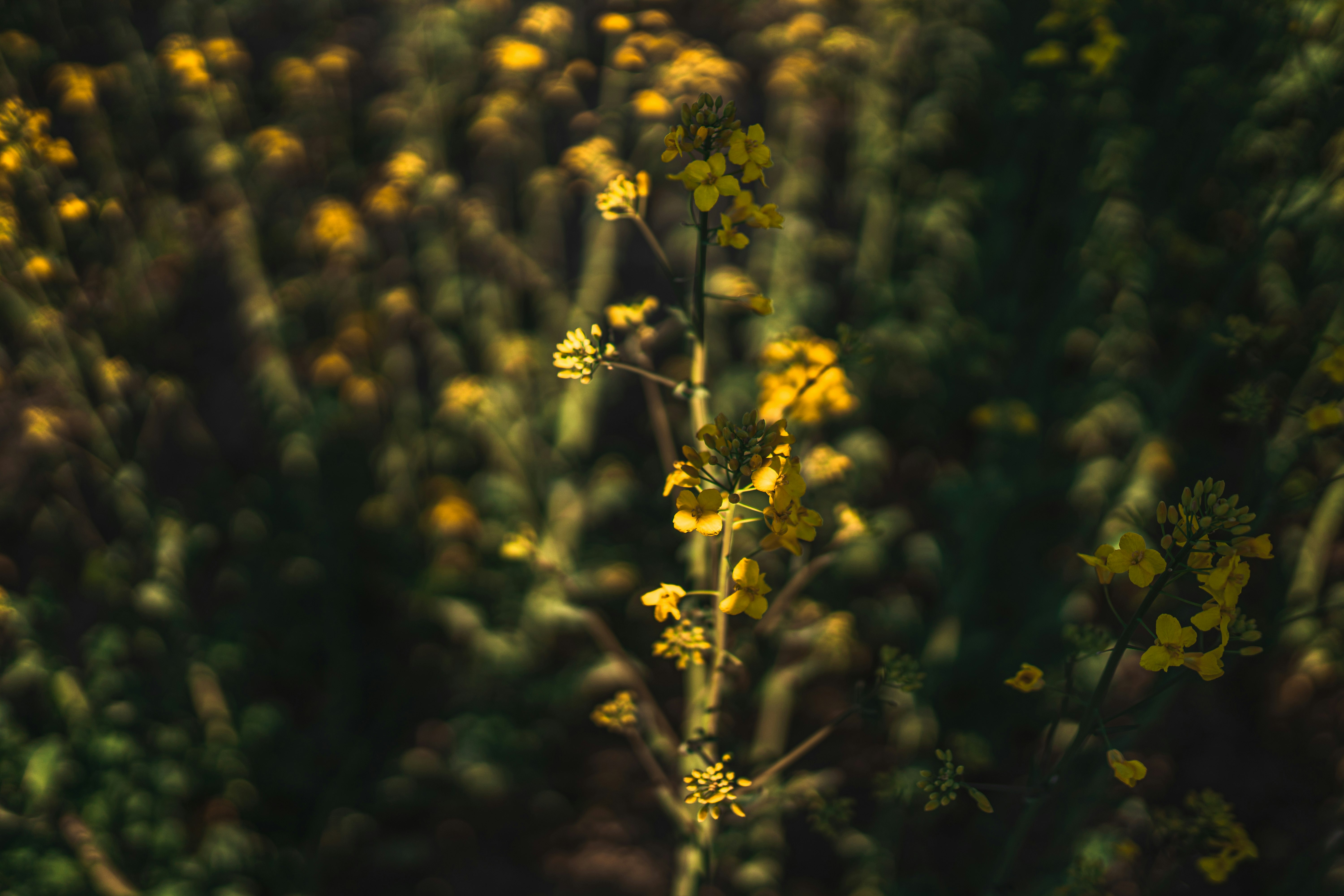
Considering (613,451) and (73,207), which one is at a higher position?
(73,207)

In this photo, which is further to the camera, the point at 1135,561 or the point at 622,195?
the point at 622,195

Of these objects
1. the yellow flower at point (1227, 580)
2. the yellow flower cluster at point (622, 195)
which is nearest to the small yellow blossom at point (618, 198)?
the yellow flower cluster at point (622, 195)

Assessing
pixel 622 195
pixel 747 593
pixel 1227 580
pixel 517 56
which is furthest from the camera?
pixel 517 56

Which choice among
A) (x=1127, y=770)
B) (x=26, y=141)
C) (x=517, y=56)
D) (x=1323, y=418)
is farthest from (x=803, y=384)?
(x=26, y=141)

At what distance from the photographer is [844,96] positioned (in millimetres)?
5449

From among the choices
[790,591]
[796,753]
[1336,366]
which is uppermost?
[1336,366]

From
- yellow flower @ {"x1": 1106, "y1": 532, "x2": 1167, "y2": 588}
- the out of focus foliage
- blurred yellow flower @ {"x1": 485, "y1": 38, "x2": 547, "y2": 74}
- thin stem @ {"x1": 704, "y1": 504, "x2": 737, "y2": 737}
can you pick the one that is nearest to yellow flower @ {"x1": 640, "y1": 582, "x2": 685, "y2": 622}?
thin stem @ {"x1": 704, "y1": 504, "x2": 737, "y2": 737}

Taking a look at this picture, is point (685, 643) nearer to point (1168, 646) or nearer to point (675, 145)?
point (1168, 646)

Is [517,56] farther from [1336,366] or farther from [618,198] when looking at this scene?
[1336,366]

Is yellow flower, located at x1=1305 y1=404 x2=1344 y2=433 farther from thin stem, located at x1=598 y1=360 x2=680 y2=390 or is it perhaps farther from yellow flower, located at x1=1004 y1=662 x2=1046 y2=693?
thin stem, located at x1=598 y1=360 x2=680 y2=390

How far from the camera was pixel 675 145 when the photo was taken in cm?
148

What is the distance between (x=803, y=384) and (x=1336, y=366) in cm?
138

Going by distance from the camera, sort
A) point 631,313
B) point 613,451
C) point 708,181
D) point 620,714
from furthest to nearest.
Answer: point 613,451, point 620,714, point 631,313, point 708,181

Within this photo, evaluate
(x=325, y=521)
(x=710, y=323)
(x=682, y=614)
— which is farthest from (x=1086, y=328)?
(x=325, y=521)
